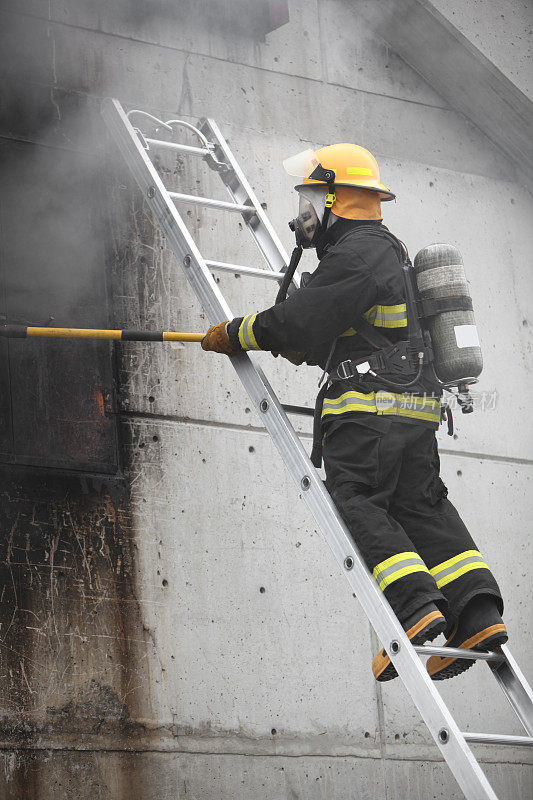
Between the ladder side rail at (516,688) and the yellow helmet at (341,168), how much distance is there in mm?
1570

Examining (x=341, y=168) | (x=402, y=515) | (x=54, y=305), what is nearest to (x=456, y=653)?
(x=402, y=515)

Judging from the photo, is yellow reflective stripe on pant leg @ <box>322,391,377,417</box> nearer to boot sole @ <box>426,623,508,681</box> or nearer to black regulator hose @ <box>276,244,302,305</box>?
black regulator hose @ <box>276,244,302,305</box>

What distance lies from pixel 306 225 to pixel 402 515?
102 cm

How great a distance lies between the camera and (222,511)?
4566 mm

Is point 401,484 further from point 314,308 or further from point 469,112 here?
point 469,112

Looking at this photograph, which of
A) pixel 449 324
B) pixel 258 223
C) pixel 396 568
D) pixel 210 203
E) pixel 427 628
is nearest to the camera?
pixel 427 628

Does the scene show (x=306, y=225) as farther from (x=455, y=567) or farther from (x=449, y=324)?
(x=455, y=567)

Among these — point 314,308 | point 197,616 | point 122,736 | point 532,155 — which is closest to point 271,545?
point 197,616

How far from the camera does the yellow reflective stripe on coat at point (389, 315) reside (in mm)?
3383

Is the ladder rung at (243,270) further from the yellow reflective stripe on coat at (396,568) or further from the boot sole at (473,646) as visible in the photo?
the boot sole at (473,646)

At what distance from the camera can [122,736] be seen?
4039mm

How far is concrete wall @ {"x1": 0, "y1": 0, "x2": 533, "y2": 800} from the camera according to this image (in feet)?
13.4

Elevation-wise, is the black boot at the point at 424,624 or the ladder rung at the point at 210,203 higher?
the ladder rung at the point at 210,203

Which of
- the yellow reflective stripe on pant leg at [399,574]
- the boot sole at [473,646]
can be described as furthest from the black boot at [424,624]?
the boot sole at [473,646]
